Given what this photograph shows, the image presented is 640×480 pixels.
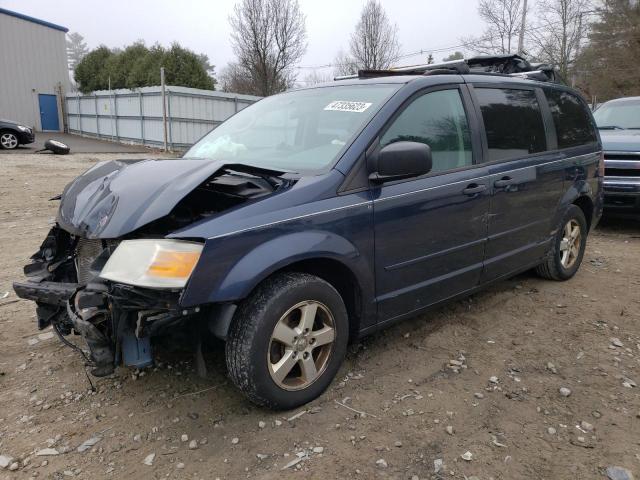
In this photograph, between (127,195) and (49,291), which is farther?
(49,291)

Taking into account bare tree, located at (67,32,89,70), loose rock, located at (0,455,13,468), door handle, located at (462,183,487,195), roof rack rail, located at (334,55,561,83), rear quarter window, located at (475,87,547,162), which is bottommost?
loose rock, located at (0,455,13,468)

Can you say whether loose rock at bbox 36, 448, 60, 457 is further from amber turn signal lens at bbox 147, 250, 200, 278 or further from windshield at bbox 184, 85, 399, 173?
windshield at bbox 184, 85, 399, 173

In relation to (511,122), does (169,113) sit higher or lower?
higher

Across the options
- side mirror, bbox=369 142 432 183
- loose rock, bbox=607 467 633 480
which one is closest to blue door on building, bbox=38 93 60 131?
side mirror, bbox=369 142 432 183

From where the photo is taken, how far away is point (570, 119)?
4.64m

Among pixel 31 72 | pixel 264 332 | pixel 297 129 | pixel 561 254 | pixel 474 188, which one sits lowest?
pixel 561 254

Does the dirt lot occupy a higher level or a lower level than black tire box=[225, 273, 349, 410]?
lower

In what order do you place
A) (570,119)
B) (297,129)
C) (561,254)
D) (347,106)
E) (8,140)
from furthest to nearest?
(8,140)
(561,254)
(570,119)
(297,129)
(347,106)

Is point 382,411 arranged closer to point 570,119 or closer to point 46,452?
point 46,452

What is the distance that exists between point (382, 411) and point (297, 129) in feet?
6.07

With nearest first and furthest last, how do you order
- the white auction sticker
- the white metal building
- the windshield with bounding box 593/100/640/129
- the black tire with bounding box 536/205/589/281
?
the white auction sticker < the black tire with bounding box 536/205/589/281 < the windshield with bounding box 593/100/640/129 < the white metal building

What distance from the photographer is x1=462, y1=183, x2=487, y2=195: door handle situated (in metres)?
3.43

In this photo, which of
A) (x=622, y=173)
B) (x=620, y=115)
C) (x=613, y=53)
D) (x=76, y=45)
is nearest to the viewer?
(x=622, y=173)

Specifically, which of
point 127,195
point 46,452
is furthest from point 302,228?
point 46,452
